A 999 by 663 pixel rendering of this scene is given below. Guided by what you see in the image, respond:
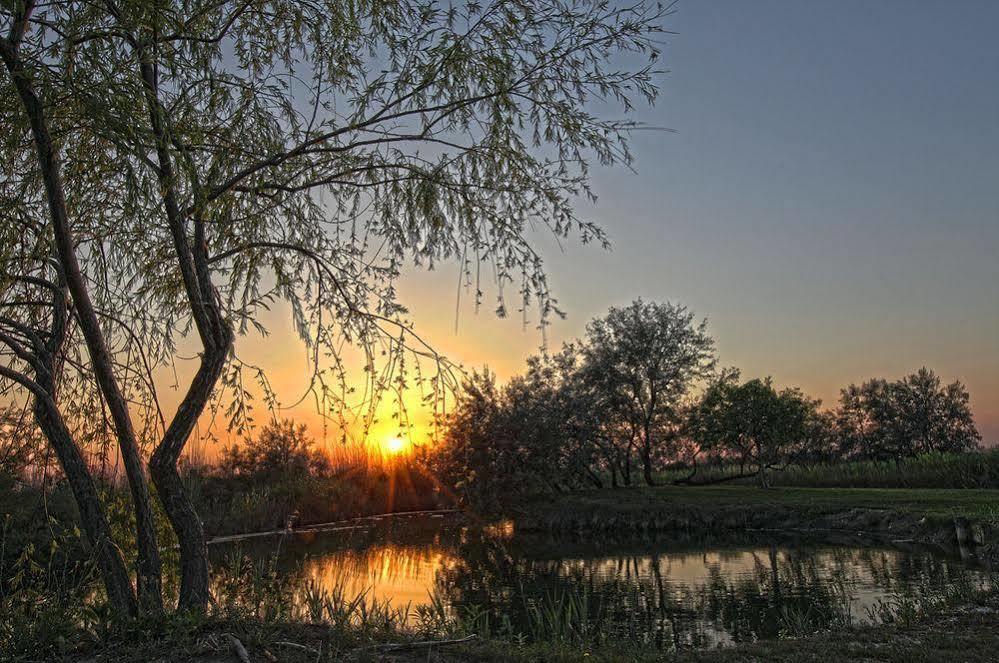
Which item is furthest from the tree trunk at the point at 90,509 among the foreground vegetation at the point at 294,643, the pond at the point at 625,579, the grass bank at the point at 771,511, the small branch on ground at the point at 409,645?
the grass bank at the point at 771,511

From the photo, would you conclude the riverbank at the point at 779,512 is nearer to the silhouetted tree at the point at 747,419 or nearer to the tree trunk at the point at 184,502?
the silhouetted tree at the point at 747,419

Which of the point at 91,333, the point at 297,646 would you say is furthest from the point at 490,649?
the point at 91,333

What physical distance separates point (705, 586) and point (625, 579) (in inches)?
75.9

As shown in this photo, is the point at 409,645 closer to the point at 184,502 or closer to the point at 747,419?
the point at 184,502

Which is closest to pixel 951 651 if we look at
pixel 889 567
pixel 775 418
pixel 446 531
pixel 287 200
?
pixel 287 200

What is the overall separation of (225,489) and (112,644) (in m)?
25.1

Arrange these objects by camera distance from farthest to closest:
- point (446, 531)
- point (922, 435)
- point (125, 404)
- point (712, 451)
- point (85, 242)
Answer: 1. point (922, 435)
2. point (712, 451)
3. point (446, 531)
4. point (85, 242)
5. point (125, 404)

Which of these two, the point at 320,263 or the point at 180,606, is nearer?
the point at 180,606

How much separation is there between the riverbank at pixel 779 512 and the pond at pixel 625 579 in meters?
1.29

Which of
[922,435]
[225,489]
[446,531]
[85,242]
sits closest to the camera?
[85,242]

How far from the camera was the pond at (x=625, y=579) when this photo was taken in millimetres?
9672

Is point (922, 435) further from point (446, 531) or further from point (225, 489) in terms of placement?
point (225, 489)

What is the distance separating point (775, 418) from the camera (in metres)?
28.4

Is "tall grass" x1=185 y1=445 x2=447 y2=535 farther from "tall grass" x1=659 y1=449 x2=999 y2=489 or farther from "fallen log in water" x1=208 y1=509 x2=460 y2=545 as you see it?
"tall grass" x1=659 y1=449 x2=999 y2=489
